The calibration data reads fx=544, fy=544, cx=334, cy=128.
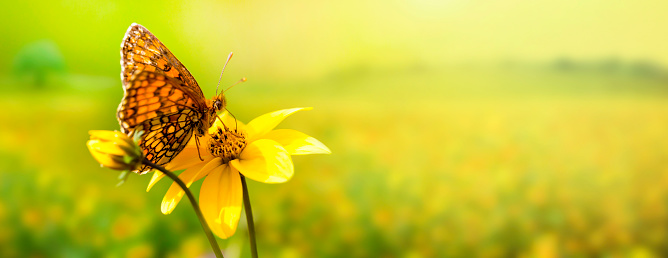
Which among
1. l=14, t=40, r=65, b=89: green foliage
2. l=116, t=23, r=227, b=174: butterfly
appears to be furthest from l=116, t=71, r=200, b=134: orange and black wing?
l=14, t=40, r=65, b=89: green foliage

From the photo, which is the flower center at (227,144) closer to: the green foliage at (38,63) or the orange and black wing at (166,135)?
the orange and black wing at (166,135)

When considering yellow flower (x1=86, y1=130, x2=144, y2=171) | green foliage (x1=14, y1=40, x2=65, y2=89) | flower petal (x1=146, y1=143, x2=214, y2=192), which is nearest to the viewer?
yellow flower (x1=86, y1=130, x2=144, y2=171)

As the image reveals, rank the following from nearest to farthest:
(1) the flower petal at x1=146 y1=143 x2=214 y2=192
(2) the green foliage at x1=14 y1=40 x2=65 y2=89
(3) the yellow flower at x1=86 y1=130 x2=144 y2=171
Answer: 1. (3) the yellow flower at x1=86 y1=130 x2=144 y2=171
2. (1) the flower petal at x1=146 y1=143 x2=214 y2=192
3. (2) the green foliage at x1=14 y1=40 x2=65 y2=89

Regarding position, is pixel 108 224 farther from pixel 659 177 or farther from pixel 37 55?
pixel 659 177

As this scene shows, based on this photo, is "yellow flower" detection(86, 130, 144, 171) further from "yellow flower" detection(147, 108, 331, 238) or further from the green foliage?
the green foliage

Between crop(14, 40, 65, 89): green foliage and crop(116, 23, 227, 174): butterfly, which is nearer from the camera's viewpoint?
crop(116, 23, 227, 174): butterfly

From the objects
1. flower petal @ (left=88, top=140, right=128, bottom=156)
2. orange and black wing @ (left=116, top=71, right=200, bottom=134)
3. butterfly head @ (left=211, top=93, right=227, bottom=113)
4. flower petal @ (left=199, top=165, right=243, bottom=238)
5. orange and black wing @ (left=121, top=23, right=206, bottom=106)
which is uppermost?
Result: orange and black wing @ (left=121, top=23, right=206, bottom=106)

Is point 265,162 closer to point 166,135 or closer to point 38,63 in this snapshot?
point 166,135

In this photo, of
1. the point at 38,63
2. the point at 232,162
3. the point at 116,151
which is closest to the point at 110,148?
the point at 116,151
